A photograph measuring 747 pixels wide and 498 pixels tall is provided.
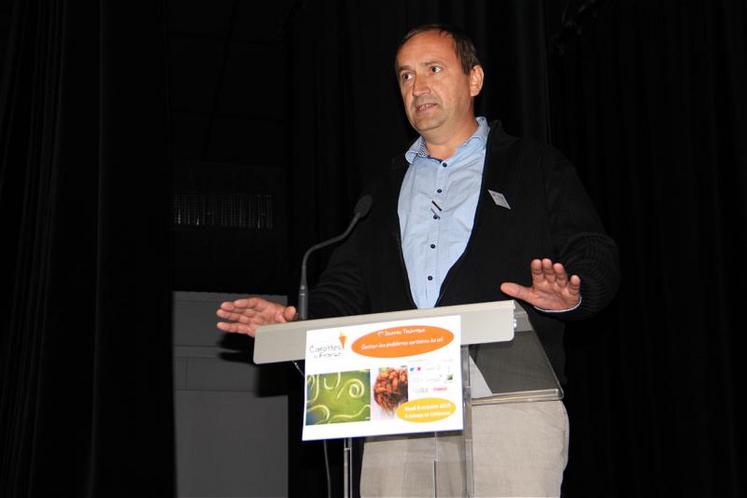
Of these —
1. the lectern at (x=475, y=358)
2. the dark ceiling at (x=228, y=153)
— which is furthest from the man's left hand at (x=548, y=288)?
the dark ceiling at (x=228, y=153)

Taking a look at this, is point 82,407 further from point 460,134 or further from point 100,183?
point 460,134

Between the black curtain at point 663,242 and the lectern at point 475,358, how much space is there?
1.81m

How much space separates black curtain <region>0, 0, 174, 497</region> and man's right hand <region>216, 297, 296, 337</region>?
1215 millimetres

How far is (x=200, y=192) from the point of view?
240 inches

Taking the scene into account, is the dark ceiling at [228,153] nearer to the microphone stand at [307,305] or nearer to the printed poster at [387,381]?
the microphone stand at [307,305]

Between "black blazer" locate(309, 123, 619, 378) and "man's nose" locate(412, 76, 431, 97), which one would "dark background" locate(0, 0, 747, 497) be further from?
"man's nose" locate(412, 76, 431, 97)

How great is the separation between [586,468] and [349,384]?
2813 mm

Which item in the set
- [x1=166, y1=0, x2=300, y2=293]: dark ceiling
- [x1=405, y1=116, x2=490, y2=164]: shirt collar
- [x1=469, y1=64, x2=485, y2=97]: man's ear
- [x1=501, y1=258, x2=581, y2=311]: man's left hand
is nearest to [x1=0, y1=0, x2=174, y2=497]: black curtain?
[x1=405, y1=116, x2=490, y2=164]: shirt collar

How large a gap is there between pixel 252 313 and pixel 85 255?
55.9 inches

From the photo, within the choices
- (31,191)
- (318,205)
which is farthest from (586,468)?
(31,191)

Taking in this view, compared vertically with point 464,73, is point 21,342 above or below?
below

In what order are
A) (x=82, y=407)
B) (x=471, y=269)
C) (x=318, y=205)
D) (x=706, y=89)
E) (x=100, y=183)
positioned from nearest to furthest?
1. (x=471, y=269)
2. (x=82, y=407)
3. (x=100, y=183)
4. (x=706, y=89)
5. (x=318, y=205)

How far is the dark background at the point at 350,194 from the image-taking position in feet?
9.69

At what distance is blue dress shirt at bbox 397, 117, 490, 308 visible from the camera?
6.80 feet
